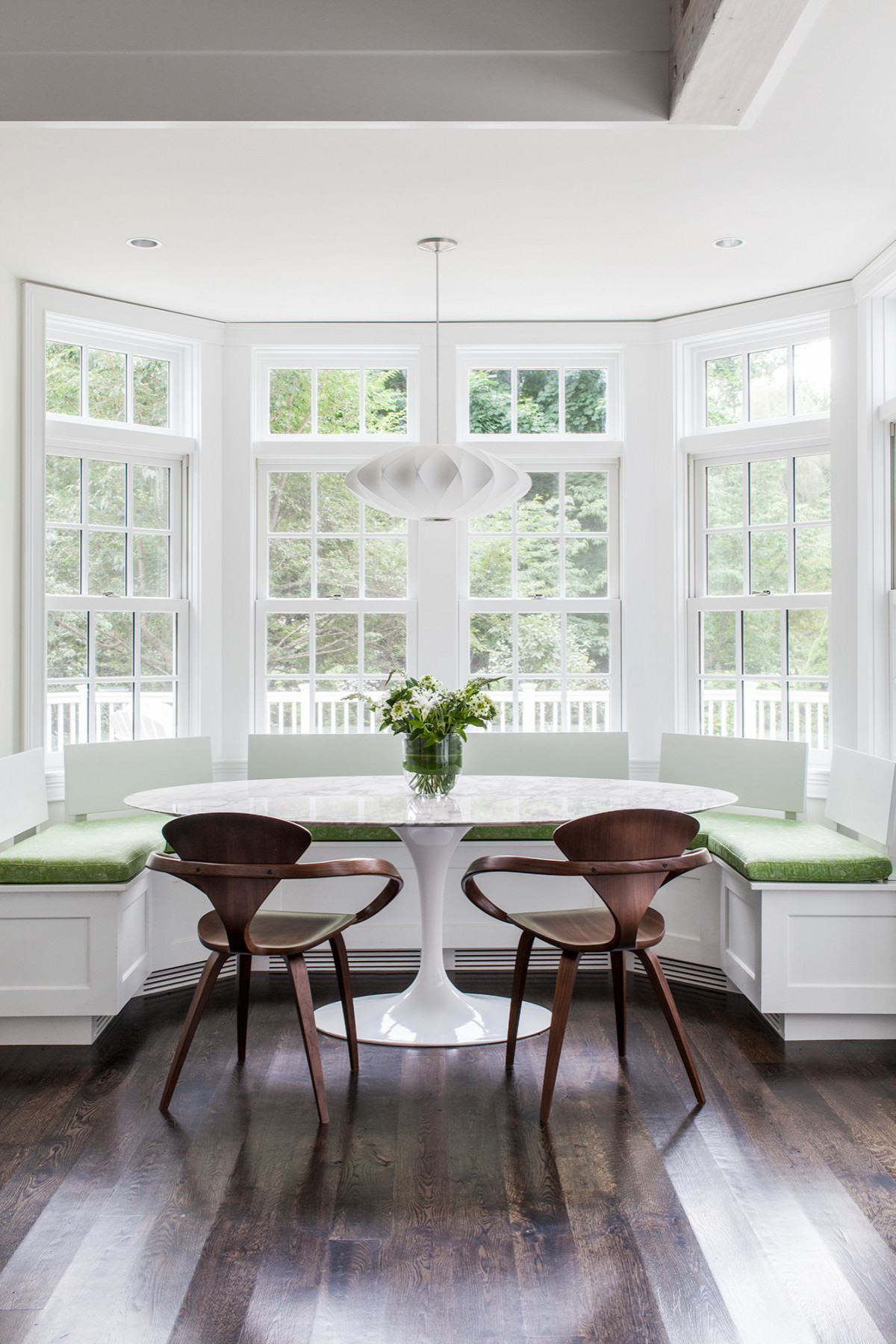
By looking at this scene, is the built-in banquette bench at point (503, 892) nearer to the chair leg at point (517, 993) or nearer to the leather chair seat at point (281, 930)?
the leather chair seat at point (281, 930)

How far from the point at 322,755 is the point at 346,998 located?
151 cm

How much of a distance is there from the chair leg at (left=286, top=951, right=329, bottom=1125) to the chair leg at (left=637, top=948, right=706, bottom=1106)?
93 centimetres

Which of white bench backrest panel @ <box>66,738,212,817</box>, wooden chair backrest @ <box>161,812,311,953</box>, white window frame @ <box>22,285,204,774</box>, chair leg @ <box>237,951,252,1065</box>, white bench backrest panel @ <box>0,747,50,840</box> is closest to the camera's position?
wooden chair backrest @ <box>161,812,311,953</box>

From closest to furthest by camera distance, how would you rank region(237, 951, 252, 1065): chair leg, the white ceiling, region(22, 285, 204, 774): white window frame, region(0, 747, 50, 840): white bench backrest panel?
the white ceiling
region(237, 951, 252, 1065): chair leg
region(0, 747, 50, 840): white bench backrest panel
region(22, 285, 204, 774): white window frame

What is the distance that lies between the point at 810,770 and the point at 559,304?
2375 millimetres

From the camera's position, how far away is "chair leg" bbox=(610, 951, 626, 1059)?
3.10 meters

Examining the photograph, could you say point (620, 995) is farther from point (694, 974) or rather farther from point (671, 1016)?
point (694, 974)

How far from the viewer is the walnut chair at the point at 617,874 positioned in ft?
8.61

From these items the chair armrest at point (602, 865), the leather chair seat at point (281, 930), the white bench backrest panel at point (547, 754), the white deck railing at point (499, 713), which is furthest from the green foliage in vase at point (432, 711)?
the white deck railing at point (499, 713)

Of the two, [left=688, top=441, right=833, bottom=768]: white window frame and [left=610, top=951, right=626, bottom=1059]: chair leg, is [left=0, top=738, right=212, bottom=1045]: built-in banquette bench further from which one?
[left=688, top=441, right=833, bottom=768]: white window frame

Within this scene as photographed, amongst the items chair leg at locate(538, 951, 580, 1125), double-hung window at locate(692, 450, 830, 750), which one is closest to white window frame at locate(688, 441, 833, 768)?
double-hung window at locate(692, 450, 830, 750)

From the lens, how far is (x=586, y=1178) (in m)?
2.34

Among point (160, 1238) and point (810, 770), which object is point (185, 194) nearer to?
point (160, 1238)

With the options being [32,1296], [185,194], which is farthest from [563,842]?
[185,194]
